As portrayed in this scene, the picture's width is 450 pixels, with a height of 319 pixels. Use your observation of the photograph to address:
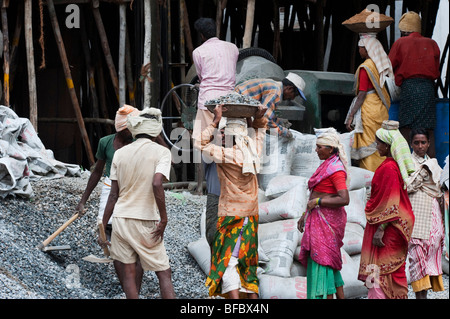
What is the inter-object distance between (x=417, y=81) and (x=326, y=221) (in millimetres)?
2635

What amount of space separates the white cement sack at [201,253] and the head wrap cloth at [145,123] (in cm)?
173

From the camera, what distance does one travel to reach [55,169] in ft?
26.6

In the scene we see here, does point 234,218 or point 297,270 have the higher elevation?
point 234,218

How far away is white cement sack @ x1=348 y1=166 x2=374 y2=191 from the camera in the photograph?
7.56m

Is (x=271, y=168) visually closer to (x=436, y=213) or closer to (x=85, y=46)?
(x=436, y=213)

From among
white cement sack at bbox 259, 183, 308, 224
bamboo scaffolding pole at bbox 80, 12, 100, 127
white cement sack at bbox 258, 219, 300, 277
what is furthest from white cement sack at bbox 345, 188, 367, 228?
bamboo scaffolding pole at bbox 80, 12, 100, 127

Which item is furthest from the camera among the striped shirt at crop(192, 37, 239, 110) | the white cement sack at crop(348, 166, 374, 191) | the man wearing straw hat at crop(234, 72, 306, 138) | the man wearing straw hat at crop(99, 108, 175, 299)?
the white cement sack at crop(348, 166, 374, 191)

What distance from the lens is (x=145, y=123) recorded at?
5.17 metres

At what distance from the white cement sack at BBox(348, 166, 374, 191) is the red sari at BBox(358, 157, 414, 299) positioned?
6.23 ft

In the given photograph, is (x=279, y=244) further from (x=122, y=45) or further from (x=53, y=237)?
(x=122, y=45)

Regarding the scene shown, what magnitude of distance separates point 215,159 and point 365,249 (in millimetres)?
1145

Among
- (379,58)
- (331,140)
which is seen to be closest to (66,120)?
(379,58)

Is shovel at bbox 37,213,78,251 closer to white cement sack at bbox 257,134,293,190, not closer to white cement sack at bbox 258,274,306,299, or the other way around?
white cement sack at bbox 258,274,306,299

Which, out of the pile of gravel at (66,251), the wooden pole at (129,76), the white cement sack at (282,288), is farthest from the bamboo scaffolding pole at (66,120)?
the white cement sack at (282,288)
